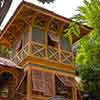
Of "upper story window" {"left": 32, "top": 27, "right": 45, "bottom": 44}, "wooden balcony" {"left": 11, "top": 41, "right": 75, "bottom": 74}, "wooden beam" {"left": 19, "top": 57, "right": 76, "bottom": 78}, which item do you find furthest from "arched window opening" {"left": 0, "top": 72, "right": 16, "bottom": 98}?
"upper story window" {"left": 32, "top": 27, "right": 45, "bottom": 44}

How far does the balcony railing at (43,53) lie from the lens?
52.8 feet

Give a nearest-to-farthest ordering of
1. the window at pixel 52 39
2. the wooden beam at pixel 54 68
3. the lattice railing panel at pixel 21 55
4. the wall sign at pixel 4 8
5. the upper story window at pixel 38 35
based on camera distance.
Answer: the wall sign at pixel 4 8, the wooden beam at pixel 54 68, the lattice railing panel at pixel 21 55, the upper story window at pixel 38 35, the window at pixel 52 39

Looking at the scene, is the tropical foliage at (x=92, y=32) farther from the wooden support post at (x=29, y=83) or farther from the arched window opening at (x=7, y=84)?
the arched window opening at (x=7, y=84)

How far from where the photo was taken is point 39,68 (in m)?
15.7

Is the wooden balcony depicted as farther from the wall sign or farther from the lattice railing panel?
the wall sign

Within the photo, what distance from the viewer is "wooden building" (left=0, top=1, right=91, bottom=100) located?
15391 millimetres

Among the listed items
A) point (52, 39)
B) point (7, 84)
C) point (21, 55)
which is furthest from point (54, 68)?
point (7, 84)

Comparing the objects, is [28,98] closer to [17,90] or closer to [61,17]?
[17,90]

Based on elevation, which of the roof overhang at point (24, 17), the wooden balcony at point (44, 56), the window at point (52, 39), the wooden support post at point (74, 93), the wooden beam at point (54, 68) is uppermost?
the roof overhang at point (24, 17)

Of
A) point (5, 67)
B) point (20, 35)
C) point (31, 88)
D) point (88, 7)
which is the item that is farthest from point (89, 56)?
point (20, 35)

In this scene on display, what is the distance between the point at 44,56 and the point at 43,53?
0.78ft

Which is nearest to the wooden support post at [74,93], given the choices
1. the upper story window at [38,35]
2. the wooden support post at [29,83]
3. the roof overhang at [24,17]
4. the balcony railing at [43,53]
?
the balcony railing at [43,53]

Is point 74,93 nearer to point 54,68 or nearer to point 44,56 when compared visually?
point 54,68

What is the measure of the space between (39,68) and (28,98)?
198cm
